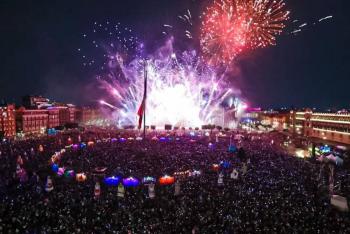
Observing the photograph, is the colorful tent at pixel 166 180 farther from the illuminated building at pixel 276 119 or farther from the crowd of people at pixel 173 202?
the illuminated building at pixel 276 119

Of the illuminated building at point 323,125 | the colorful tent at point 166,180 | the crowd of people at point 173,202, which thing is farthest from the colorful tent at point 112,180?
the illuminated building at point 323,125

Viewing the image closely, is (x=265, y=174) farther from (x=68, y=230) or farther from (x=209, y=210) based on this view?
(x=68, y=230)

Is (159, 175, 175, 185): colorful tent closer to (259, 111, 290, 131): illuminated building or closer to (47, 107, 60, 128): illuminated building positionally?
(259, 111, 290, 131): illuminated building

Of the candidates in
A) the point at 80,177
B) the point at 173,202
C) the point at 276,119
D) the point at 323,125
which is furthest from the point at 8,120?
the point at 276,119

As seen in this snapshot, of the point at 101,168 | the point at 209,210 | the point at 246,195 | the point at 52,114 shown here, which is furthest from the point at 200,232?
the point at 52,114

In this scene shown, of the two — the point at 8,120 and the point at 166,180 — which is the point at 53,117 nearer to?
the point at 8,120

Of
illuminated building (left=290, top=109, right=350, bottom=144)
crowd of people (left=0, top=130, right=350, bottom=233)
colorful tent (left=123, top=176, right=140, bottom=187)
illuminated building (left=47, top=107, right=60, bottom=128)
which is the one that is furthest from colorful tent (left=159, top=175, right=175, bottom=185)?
illuminated building (left=47, top=107, right=60, bottom=128)
